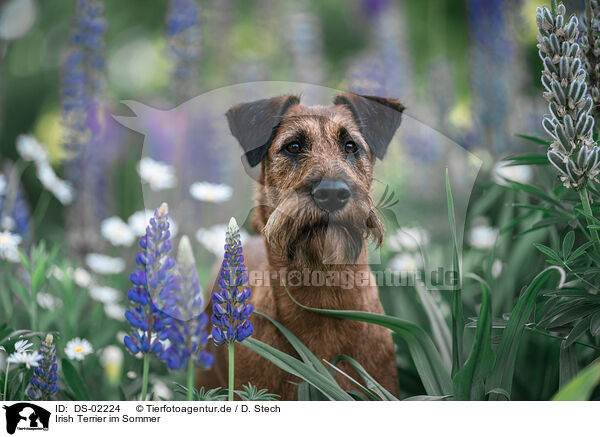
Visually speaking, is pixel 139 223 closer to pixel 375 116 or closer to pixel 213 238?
pixel 213 238

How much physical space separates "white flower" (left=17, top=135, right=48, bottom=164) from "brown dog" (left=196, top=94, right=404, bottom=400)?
990mm

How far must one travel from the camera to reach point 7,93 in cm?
196

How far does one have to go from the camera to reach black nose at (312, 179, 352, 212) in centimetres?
130

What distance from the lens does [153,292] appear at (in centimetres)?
126

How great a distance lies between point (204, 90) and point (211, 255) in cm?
58

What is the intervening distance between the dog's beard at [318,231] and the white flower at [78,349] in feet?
2.70

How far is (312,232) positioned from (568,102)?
0.78 metres

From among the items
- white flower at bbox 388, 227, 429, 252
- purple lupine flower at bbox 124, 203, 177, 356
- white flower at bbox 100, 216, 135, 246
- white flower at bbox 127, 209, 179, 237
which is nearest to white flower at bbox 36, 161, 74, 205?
white flower at bbox 100, 216, 135, 246

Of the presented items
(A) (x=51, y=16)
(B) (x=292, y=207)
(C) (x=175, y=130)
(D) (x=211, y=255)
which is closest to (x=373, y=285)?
(B) (x=292, y=207)

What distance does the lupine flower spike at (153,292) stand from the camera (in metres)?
1.25

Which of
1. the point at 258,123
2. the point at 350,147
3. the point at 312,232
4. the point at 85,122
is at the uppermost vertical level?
the point at 85,122

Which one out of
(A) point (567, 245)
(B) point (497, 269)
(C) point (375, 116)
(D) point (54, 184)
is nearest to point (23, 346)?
(D) point (54, 184)

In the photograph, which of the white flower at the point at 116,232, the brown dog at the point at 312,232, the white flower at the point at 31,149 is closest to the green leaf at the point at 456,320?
the brown dog at the point at 312,232
